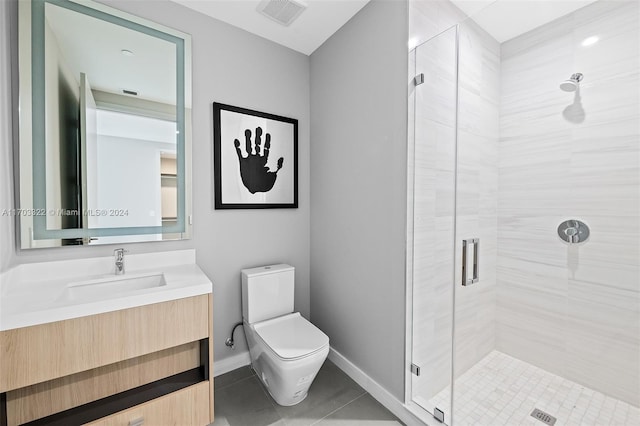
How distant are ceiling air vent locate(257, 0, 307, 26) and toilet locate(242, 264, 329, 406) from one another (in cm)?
174

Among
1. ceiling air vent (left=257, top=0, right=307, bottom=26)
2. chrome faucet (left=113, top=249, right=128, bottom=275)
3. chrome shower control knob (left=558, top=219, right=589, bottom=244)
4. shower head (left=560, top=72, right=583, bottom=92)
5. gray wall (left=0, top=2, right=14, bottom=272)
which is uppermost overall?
ceiling air vent (left=257, top=0, right=307, bottom=26)

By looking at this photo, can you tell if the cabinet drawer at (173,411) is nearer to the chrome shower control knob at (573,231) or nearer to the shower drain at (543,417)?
the shower drain at (543,417)

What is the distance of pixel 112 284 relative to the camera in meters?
1.48

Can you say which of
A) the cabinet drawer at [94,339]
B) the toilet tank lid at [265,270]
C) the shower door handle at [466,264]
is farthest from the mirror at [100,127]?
the shower door handle at [466,264]

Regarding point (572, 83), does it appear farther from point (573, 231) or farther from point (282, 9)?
point (282, 9)

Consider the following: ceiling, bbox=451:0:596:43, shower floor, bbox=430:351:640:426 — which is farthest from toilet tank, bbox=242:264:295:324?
ceiling, bbox=451:0:596:43

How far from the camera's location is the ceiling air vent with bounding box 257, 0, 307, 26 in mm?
1732

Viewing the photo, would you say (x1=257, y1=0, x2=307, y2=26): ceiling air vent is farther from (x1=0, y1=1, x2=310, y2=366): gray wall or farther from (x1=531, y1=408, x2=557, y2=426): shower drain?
(x1=531, y1=408, x2=557, y2=426): shower drain

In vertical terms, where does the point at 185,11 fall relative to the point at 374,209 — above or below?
above

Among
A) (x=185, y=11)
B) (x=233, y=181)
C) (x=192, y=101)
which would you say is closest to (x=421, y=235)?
(x=233, y=181)

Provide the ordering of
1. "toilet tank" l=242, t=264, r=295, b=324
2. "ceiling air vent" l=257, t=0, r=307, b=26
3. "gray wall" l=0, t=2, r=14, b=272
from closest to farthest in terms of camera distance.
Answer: "gray wall" l=0, t=2, r=14, b=272 < "ceiling air vent" l=257, t=0, r=307, b=26 < "toilet tank" l=242, t=264, r=295, b=324

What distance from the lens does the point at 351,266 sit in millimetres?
1955

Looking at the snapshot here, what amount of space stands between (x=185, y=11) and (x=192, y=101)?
0.57m

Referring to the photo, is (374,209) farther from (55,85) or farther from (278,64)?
(55,85)
